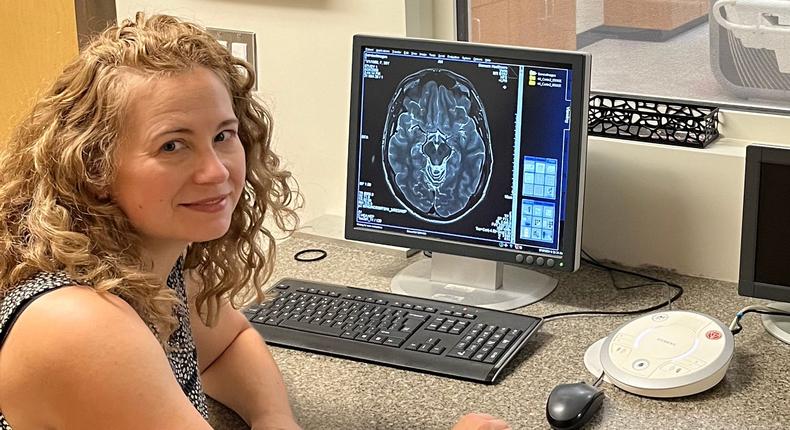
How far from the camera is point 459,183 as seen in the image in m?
1.89

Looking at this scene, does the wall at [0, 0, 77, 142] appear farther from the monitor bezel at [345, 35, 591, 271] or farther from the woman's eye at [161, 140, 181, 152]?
the woman's eye at [161, 140, 181, 152]

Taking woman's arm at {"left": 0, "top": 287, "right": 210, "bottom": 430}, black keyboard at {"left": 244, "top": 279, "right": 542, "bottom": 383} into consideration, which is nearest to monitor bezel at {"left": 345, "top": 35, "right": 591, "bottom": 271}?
black keyboard at {"left": 244, "top": 279, "right": 542, "bottom": 383}

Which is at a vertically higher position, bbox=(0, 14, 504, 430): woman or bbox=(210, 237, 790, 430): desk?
bbox=(0, 14, 504, 430): woman

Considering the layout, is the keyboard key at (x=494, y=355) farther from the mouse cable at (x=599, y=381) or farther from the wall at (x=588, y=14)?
the wall at (x=588, y=14)

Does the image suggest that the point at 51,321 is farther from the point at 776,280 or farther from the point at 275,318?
the point at 776,280

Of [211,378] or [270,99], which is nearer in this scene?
[211,378]

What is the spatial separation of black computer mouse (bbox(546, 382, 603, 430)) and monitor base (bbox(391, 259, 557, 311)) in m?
0.37

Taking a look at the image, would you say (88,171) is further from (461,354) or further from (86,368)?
(461,354)

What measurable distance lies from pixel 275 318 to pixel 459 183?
377mm

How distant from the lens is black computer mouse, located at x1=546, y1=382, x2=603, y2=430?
4.80 feet

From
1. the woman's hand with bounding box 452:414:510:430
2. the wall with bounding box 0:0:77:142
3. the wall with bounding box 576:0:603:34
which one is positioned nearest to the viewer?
the woman's hand with bounding box 452:414:510:430

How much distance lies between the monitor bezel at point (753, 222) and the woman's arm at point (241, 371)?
73cm

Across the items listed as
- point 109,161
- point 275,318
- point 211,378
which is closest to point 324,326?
point 275,318

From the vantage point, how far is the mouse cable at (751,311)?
5.77 ft
